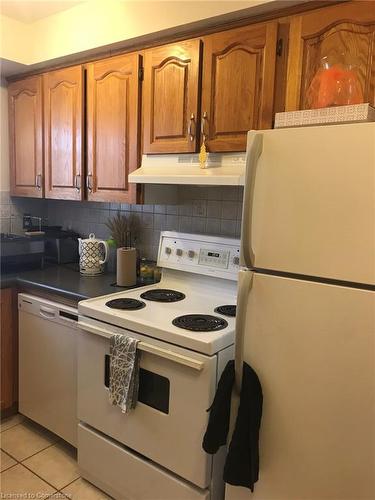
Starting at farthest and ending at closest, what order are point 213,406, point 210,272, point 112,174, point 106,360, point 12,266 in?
1. point 12,266
2. point 112,174
3. point 210,272
4. point 106,360
5. point 213,406

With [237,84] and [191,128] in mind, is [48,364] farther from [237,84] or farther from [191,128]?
[237,84]

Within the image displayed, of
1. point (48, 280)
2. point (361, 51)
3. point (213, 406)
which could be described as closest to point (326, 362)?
point (213, 406)

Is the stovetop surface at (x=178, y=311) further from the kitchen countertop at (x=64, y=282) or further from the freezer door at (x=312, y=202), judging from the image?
the freezer door at (x=312, y=202)

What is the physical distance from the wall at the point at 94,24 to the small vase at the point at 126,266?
3.73 ft

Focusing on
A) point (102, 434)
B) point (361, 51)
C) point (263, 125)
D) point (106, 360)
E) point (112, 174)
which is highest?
point (361, 51)

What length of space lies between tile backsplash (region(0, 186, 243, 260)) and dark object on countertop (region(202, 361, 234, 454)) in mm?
916

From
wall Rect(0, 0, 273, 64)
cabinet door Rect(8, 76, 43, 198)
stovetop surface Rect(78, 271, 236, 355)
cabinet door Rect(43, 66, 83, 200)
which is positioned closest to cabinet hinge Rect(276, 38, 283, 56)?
wall Rect(0, 0, 273, 64)

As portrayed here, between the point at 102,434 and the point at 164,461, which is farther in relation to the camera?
the point at 102,434

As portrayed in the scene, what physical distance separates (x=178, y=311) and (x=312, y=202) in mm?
856

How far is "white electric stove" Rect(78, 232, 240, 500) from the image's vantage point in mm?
1516

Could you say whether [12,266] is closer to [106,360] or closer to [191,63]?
[106,360]

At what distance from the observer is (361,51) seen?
1.46 meters

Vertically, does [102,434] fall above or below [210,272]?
below

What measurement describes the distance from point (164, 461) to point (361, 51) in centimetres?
177
